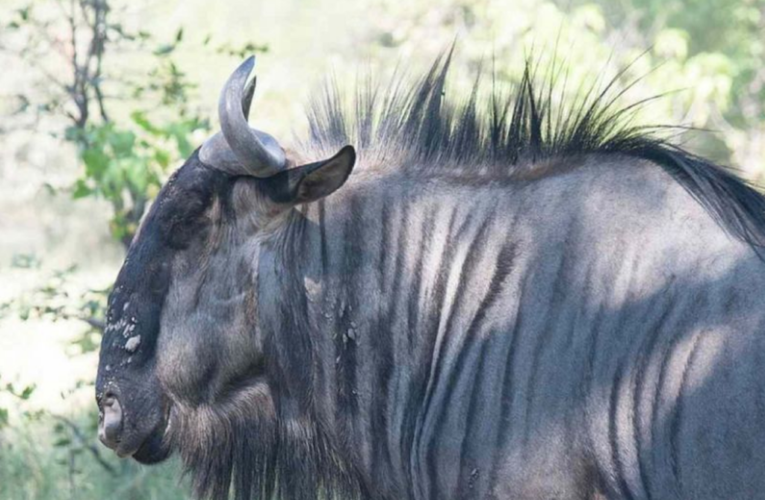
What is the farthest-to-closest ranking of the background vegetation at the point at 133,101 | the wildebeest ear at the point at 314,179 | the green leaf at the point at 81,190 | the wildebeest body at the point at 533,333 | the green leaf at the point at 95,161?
1. the background vegetation at the point at 133,101
2. the green leaf at the point at 81,190
3. the green leaf at the point at 95,161
4. the wildebeest ear at the point at 314,179
5. the wildebeest body at the point at 533,333

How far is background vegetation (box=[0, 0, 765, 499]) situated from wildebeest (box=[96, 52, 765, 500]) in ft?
1.13

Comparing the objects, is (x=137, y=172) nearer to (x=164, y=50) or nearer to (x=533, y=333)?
(x=164, y=50)

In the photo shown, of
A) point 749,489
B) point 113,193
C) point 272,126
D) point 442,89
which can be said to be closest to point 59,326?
point 272,126

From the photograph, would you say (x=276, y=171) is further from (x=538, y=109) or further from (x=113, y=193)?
(x=113, y=193)

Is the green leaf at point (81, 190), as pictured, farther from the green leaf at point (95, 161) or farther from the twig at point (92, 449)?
the twig at point (92, 449)

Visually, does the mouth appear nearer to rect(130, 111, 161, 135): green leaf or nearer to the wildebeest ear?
the wildebeest ear

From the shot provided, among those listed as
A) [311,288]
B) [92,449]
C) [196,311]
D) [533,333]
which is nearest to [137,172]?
[92,449]

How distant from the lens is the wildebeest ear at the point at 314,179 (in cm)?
383

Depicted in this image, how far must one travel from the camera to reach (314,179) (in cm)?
392

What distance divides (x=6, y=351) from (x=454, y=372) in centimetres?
654

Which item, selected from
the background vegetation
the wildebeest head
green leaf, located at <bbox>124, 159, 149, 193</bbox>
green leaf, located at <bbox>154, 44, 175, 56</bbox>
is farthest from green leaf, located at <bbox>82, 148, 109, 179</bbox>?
the wildebeest head

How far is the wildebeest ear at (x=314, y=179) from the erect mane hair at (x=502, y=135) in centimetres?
30

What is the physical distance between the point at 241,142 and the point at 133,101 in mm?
4386

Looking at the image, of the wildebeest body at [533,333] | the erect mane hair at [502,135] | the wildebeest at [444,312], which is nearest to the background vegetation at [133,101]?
the erect mane hair at [502,135]
